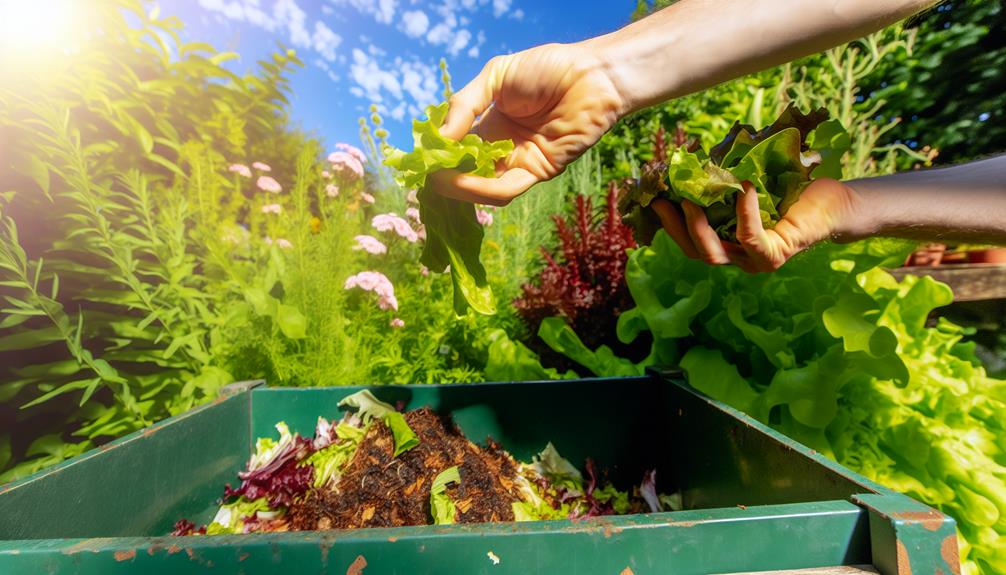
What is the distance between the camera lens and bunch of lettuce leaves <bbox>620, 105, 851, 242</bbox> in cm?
75

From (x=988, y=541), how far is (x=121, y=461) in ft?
5.63

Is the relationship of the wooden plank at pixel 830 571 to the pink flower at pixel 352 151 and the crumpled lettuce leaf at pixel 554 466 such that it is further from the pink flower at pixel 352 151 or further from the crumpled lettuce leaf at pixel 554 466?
the pink flower at pixel 352 151

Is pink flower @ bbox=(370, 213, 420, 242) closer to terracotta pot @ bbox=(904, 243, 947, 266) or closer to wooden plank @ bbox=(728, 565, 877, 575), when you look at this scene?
wooden plank @ bbox=(728, 565, 877, 575)

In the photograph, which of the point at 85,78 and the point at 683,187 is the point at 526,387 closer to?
the point at 683,187

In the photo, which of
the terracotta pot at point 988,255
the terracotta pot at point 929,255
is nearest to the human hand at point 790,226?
the terracotta pot at point 929,255

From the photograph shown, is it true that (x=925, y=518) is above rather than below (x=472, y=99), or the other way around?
below

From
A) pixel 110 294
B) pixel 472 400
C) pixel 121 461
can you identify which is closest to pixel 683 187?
pixel 472 400

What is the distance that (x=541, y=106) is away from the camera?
0.89m

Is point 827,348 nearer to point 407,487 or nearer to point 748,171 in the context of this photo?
point 748,171

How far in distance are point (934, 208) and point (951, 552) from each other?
63 centimetres

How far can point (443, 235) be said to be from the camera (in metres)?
0.91

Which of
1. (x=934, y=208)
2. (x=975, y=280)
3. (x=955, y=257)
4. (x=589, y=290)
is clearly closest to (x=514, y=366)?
(x=589, y=290)

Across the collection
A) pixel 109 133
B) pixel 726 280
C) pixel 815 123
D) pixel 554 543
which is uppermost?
pixel 109 133

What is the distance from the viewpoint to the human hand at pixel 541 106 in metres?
0.79
